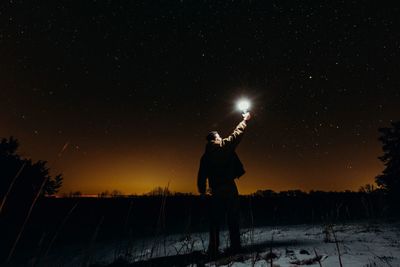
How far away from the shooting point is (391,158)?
23.8m

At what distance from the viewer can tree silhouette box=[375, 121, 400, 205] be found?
23.0 metres

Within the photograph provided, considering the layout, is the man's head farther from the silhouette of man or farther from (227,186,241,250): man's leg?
(227,186,241,250): man's leg

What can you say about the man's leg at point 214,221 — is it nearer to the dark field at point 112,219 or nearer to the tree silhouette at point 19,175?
the dark field at point 112,219

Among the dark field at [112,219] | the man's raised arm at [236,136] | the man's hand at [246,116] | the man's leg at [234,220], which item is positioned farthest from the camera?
the dark field at [112,219]

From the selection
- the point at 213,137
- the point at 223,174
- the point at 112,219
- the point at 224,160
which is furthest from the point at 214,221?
the point at 112,219

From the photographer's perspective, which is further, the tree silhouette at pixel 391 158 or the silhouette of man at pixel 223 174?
the tree silhouette at pixel 391 158

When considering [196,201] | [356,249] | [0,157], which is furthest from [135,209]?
[356,249]

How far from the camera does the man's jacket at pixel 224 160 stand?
525cm

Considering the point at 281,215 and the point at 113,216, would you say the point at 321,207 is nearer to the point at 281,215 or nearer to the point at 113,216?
the point at 281,215

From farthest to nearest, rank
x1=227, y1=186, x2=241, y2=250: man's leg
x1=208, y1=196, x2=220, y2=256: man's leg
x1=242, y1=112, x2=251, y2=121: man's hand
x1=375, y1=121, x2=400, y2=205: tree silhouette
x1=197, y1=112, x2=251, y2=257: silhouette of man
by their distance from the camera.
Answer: x1=375, y1=121, x2=400, y2=205: tree silhouette, x1=242, y1=112, x2=251, y2=121: man's hand, x1=197, y1=112, x2=251, y2=257: silhouette of man, x1=208, y1=196, x2=220, y2=256: man's leg, x1=227, y1=186, x2=241, y2=250: man's leg

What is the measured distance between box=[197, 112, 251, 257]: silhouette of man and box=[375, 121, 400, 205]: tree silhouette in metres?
22.1

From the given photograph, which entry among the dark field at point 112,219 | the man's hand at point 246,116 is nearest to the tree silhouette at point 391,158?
the dark field at point 112,219

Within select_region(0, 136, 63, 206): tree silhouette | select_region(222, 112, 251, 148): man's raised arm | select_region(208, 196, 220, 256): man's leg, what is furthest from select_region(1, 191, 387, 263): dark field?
select_region(222, 112, 251, 148): man's raised arm

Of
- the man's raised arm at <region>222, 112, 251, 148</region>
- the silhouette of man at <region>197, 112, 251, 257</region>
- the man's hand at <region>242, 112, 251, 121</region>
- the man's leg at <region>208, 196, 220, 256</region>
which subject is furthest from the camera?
the man's hand at <region>242, 112, 251, 121</region>
